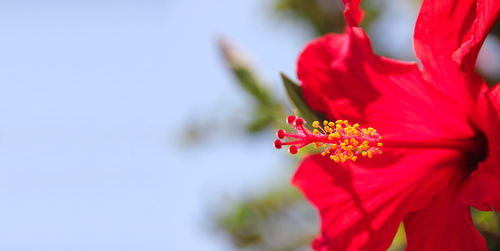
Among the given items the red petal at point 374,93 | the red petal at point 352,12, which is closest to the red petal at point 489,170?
the red petal at point 374,93

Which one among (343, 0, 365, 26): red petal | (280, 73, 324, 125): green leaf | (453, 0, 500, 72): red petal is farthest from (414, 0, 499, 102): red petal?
(280, 73, 324, 125): green leaf

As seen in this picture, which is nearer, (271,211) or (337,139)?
(337,139)

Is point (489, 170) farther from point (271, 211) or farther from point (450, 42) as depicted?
point (271, 211)

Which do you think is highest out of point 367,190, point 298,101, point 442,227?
point 298,101

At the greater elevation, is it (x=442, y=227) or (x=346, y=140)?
(x=346, y=140)

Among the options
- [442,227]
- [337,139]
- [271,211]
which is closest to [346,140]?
[337,139]

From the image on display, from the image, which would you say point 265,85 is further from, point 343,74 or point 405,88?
point 405,88

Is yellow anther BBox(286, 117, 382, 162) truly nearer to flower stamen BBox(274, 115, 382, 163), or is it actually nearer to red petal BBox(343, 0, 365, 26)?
flower stamen BBox(274, 115, 382, 163)

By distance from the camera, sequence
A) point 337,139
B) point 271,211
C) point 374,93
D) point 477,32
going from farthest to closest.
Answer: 1. point 271,211
2. point 374,93
3. point 337,139
4. point 477,32

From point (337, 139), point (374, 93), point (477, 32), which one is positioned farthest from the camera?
point (374, 93)

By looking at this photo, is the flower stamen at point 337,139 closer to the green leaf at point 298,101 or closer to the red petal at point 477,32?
the green leaf at point 298,101
